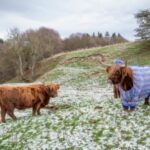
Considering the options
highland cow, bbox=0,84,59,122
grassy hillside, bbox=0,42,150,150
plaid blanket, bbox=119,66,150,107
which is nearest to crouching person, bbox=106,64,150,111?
plaid blanket, bbox=119,66,150,107

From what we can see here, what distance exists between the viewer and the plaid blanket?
1538 centimetres

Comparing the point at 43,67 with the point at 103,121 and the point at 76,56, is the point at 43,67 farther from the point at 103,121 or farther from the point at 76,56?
the point at 103,121

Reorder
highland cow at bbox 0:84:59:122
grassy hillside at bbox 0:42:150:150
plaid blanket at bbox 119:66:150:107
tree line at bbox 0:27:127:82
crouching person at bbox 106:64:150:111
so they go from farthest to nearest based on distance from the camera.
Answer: tree line at bbox 0:27:127:82, highland cow at bbox 0:84:59:122, plaid blanket at bbox 119:66:150:107, crouching person at bbox 106:64:150:111, grassy hillside at bbox 0:42:150:150

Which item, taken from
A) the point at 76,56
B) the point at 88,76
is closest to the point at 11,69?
the point at 76,56

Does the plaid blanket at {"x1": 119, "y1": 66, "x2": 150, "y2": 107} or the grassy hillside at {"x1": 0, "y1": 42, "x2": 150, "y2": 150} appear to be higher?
the plaid blanket at {"x1": 119, "y1": 66, "x2": 150, "y2": 107}

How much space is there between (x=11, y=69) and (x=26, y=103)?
69300 millimetres

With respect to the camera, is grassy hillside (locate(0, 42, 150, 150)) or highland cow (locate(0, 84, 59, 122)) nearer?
grassy hillside (locate(0, 42, 150, 150))

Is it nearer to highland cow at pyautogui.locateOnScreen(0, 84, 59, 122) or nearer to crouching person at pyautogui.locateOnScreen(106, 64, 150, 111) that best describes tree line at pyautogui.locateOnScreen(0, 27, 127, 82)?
highland cow at pyautogui.locateOnScreen(0, 84, 59, 122)

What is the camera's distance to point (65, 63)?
206 feet

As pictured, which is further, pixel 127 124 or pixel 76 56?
pixel 76 56

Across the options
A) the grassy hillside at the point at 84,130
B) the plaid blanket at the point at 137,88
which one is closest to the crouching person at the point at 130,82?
the plaid blanket at the point at 137,88

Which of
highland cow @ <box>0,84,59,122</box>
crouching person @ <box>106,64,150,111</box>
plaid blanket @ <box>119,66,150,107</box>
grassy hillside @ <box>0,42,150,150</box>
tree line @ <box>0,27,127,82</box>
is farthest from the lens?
tree line @ <box>0,27,127,82</box>

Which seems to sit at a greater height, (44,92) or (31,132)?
(44,92)

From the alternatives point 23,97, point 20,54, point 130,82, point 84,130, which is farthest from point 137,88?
point 20,54
